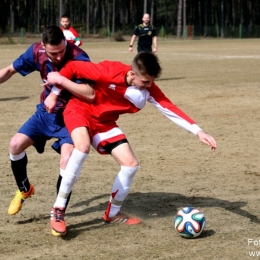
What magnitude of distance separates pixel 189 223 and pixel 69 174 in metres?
1.14

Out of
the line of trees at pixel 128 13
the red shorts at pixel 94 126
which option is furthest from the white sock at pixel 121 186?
the line of trees at pixel 128 13

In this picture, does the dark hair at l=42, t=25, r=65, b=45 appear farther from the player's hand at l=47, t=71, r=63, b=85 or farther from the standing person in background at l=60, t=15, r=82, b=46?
the standing person in background at l=60, t=15, r=82, b=46

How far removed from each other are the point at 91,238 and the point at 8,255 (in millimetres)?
790

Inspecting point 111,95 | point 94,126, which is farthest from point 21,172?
point 111,95

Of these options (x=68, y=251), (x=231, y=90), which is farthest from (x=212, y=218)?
(x=231, y=90)

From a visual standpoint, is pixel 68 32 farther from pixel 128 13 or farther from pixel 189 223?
pixel 128 13

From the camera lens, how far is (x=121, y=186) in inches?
228

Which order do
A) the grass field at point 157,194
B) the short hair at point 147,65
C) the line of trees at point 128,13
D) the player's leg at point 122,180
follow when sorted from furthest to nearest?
the line of trees at point 128,13 < the player's leg at point 122,180 < the short hair at point 147,65 < the grass field at point 157,194

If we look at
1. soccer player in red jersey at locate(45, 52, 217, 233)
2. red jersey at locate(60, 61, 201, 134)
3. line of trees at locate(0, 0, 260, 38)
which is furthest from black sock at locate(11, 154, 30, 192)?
line of trees at locate(0, 0, 260, 38)

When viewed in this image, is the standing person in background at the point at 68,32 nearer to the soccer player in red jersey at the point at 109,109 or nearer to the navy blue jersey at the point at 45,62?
the navy blue jersey at the point at 45,62

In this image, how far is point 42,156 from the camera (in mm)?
8969

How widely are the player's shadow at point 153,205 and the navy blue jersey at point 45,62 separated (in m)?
1.14

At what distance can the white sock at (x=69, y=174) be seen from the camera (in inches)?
216

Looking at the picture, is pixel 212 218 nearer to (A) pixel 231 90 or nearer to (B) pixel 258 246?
(B) pixel 258 246
